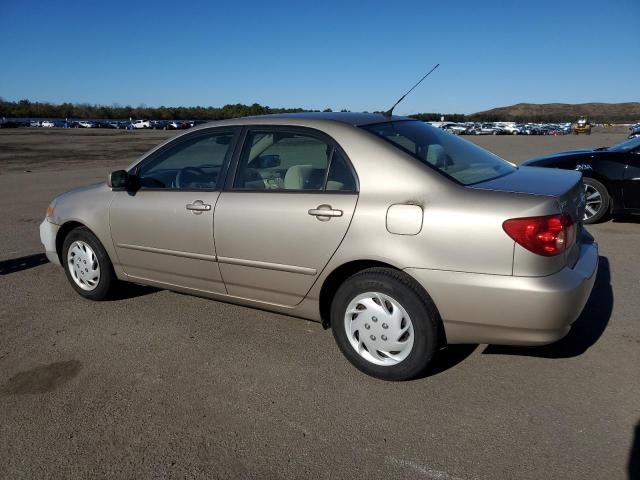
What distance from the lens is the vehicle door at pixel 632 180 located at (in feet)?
24.0

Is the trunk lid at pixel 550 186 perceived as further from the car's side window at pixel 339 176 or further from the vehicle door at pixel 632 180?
the vehicle door at pixel 632 180

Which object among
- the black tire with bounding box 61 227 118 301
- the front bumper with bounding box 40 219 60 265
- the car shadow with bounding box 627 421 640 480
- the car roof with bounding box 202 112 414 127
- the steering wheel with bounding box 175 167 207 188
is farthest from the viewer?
the front bumper with bounding box 40 219 60 265

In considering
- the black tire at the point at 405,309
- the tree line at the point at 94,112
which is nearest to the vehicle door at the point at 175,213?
the black tire at the point at 405,309

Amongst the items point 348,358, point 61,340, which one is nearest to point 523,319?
point 348,358

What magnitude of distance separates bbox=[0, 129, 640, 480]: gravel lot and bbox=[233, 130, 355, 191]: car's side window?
1180 mm

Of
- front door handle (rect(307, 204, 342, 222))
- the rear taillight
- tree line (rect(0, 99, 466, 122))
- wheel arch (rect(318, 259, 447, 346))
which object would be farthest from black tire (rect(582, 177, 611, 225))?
tree line (rect(0, 99, 466, 122))

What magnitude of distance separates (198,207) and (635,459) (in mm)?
3045

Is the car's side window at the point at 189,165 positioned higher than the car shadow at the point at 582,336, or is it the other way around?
the car's side window at the point at 189,165

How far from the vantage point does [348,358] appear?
342 cm

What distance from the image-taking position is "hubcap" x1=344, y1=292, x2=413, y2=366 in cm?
316

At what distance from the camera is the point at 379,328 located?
3.21 meters

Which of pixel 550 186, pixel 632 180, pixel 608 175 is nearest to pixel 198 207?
pixel 550 186

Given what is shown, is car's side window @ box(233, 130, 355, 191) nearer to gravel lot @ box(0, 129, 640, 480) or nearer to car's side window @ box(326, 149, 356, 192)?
car's side window @ box(326, 149, 356, 192)

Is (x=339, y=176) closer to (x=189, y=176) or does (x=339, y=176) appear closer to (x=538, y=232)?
(x=538, y=232)
